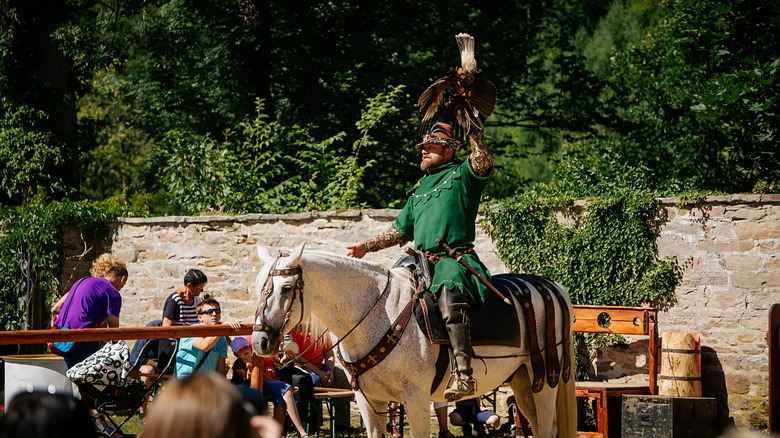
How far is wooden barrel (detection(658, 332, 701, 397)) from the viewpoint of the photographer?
7.90m

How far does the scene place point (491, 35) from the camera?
53.6 feet

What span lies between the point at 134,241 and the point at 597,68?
1579 cm

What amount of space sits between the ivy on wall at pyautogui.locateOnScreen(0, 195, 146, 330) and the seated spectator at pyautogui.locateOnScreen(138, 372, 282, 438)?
10.6 metres

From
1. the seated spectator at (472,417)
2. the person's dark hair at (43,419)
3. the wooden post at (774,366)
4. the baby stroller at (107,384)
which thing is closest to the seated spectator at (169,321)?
the baby stroller at (107,384)

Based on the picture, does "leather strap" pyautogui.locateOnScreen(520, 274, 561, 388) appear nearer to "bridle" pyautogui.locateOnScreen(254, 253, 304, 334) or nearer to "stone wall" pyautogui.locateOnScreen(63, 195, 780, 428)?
"bridle" pyautogui.locateOnScreen(254, 253, 304, 334)

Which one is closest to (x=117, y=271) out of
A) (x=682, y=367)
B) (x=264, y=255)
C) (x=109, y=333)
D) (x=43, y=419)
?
(x=109, y=333)

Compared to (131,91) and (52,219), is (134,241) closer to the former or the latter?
(52,219)

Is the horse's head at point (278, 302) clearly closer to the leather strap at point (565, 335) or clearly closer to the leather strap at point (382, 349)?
the leather strap at point (382, 349)

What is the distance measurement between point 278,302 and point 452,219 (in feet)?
4.30

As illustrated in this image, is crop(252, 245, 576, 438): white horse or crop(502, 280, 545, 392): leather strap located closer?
crop(252, 245, 576, 438): white horse

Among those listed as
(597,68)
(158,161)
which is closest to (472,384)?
(158,161)

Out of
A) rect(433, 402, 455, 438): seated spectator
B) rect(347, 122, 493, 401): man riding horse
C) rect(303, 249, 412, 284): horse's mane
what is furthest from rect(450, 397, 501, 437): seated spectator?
rect(303, 249, 412, 284): horse's mane

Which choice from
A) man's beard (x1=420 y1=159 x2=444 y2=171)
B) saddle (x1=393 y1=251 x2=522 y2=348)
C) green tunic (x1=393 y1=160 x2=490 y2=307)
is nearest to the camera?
saddle (x1=393 y1=251 x2=522 y2=348)

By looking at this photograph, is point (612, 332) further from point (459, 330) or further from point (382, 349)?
point (382, 349)
